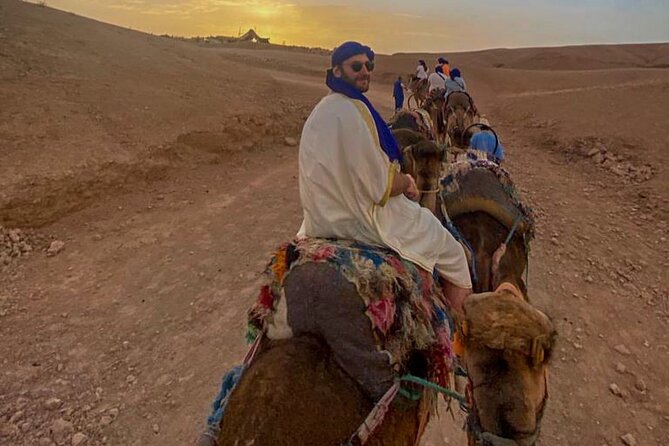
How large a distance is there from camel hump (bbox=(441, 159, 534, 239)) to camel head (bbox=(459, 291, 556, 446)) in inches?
80.2

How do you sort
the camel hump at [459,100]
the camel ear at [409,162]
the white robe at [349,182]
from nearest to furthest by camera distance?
the white robe at [349,182] → the camel ear at [409,162] → the camel hump at [459,100]

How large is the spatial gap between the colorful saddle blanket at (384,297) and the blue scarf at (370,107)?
0.59 metres

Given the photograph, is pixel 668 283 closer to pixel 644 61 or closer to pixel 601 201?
pixel 601 201

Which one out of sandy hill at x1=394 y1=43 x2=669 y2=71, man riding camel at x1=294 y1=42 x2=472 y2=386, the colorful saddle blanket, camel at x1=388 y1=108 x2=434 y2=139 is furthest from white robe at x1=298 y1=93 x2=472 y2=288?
sandy hill at x1=394 y1=43 x2=669 y2=71

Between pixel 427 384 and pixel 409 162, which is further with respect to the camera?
pixel 409 162

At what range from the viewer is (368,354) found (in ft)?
7.73

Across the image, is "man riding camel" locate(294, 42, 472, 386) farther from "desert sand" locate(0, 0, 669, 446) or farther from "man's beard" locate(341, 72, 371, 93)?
"desert sand" locate(0, 0, 669, 446)

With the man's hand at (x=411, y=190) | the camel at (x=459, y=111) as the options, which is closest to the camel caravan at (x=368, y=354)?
the man's hand at (x=411, y=190)

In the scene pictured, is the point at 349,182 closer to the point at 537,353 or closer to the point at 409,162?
the point at 537,353

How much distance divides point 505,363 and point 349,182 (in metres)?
1.20

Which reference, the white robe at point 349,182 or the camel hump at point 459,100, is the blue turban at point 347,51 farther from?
the camel hump at point 459,100

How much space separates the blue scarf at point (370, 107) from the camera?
112 inches

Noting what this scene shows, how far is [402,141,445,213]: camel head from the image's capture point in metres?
4.02

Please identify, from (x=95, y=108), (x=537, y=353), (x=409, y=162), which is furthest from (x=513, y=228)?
(x=95, y=108)
